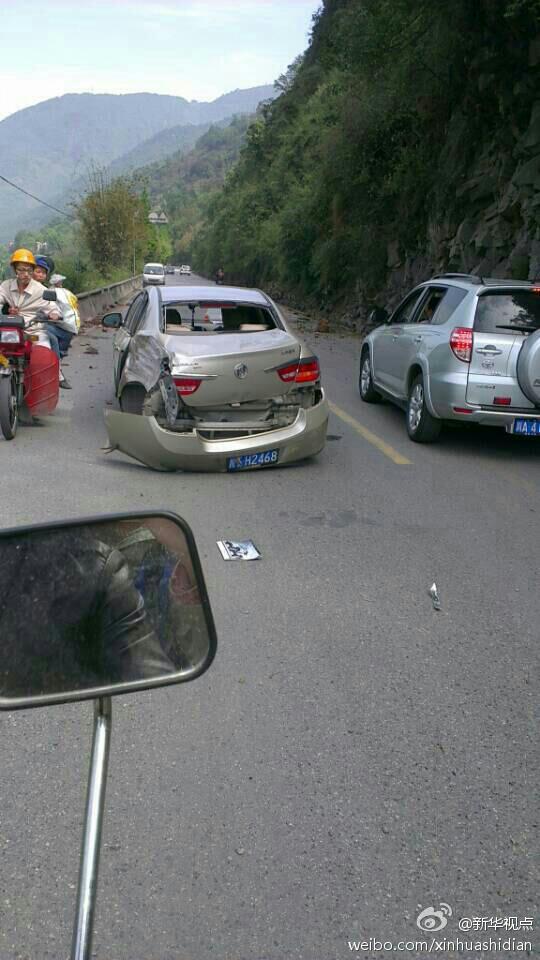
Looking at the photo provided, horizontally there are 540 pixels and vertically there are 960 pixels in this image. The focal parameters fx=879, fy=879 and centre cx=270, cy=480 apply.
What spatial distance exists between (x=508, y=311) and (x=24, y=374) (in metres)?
5.13

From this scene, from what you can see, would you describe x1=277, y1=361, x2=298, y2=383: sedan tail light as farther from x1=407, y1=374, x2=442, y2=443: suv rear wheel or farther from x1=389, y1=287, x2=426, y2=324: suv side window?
x1=389, y1=287, x2=426, y2=324: suv side window

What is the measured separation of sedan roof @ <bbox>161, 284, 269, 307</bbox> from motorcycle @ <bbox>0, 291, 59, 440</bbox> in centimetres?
155

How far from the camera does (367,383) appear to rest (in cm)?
1248

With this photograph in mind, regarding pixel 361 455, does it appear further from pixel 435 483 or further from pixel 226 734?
pixel 226 734

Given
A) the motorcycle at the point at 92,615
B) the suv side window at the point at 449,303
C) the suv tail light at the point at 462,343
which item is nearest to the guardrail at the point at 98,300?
the suv side window at the point at 449,303

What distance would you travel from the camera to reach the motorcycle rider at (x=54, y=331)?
10.2m

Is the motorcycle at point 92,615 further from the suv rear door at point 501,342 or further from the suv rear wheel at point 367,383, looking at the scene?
the suv rear wheel at point 367,383

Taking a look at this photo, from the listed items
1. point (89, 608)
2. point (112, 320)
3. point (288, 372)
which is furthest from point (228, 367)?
point (89, 608)

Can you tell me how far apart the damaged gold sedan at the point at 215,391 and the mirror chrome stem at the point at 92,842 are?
5787 mm

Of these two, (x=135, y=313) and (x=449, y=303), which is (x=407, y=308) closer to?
(x=449, y=303)

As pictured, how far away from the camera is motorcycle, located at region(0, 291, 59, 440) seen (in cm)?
896

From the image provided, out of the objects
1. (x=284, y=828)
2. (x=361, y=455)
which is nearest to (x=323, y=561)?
(x=284, y=828)

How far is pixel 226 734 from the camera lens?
3516 mm

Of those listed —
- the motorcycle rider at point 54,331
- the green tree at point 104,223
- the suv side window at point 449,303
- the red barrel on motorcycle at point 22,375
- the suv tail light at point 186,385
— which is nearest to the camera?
the suv tail light at point 186,385
